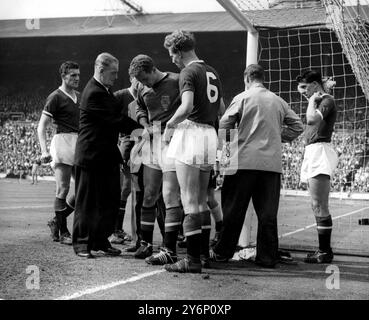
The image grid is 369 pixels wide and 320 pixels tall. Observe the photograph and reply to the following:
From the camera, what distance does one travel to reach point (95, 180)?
545 cm

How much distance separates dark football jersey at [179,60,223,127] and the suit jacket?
0.92 m

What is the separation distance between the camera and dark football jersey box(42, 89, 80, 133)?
20.6 ft

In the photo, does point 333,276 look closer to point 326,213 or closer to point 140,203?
point 326,213

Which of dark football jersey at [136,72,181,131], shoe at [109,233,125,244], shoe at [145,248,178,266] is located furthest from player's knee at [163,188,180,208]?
shoe at [109,233,125,244]

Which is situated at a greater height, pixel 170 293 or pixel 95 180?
pixel 95 180

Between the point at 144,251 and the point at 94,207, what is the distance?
2.14 feet

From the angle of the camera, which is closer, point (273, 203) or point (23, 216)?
point (273, 203)

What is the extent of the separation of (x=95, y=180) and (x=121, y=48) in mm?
27317

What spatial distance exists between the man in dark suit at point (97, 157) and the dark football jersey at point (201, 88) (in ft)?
3.06

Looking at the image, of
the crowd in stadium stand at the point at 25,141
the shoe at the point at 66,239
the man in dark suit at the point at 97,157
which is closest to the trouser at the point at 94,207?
the man in dark suit at the point at 97,157

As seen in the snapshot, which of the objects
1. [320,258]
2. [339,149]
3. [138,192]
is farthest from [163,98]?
[339,149]

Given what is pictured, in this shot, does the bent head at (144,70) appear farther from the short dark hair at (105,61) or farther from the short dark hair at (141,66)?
the short dark hair at (105,61)

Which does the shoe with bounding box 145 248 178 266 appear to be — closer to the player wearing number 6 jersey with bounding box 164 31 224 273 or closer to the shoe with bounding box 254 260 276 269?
the player wearing number 6 jersey with bounding box 164 31 224 273
